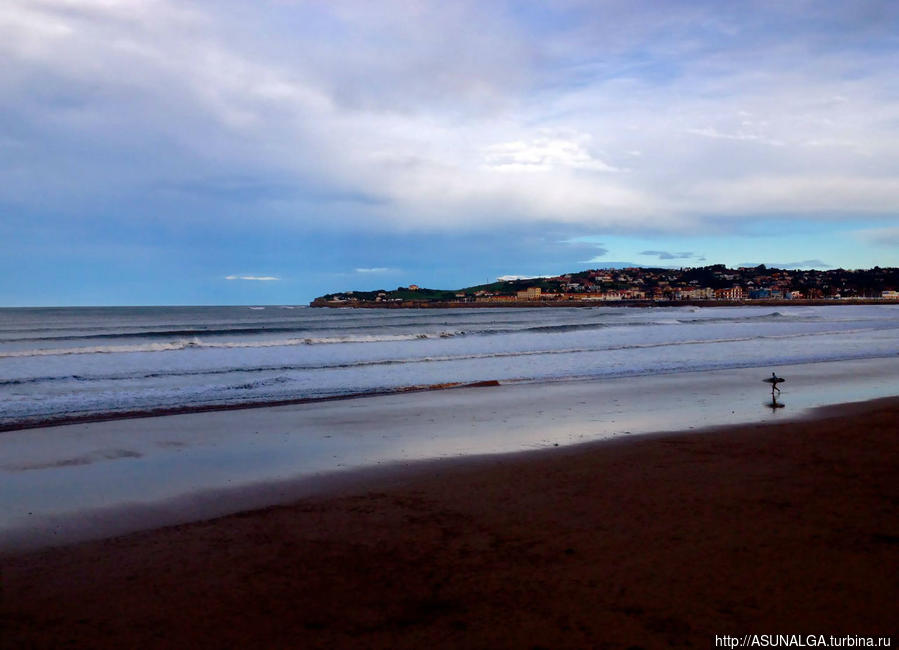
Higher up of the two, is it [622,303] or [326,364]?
[622,303]

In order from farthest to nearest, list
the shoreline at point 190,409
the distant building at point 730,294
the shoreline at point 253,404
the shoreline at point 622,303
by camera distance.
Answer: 1. the distant building at point 730,294
2. the shoreline at point 622,303
3. the shoreline at point 253,404
4. the shoreline at point 190,409

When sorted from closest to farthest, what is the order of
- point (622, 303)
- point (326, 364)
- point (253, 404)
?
point (253, 404), point (326, 364), point (622, 303)

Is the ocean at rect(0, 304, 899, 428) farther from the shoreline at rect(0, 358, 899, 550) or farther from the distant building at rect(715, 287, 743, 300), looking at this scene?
the distant building at rect(715, 287, 743, 300)

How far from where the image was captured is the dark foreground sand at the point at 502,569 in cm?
421

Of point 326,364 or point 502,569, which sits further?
point 326,364

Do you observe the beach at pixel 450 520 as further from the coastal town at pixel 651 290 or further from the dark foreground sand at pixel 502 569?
the coastal town at pixel 651 290

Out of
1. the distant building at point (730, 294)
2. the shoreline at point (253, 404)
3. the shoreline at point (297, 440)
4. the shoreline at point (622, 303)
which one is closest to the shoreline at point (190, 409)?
the shoreline at point (253, 404)

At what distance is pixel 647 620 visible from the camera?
13.9ft

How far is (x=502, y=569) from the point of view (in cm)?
512

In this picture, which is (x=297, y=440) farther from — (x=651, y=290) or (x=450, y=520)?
(x=651, y=290)

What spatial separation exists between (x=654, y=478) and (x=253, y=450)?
604 cm

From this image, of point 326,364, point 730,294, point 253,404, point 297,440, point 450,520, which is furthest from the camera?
point 730,294

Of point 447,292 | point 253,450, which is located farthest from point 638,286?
point 253,450

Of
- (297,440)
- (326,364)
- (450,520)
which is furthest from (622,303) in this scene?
(450,520)
